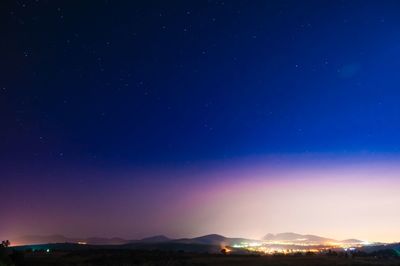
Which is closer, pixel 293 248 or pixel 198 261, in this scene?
pixel 198 261

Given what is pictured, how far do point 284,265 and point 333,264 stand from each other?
16.5 ft

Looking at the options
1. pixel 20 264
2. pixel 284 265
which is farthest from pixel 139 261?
pixel 284 265

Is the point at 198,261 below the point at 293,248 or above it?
below

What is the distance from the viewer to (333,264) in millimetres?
39125

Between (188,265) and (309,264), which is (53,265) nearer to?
(188,265)

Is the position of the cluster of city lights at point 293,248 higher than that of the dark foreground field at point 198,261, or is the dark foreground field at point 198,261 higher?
the cluster of city lights at point 293,248

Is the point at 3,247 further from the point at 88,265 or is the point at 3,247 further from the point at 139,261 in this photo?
the point at 139,261

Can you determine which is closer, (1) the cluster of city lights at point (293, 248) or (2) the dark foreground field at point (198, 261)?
(2) the dark foreground field at point (198, 261)

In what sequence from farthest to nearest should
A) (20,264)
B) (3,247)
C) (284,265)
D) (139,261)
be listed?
1. (139,261)
2. (284,265)
3. (20,264)
4. (3,247)

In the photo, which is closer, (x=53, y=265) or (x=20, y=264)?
(x=20, y=264)

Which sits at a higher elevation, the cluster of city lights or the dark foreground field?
the cluster of city lights

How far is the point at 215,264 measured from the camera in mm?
41656

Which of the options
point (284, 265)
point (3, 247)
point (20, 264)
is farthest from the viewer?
point (284, 265)

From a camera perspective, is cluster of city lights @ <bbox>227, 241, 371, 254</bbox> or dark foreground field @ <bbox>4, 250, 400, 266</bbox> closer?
dark foreground field @ <bbox>4, 250, 400, 266</bbox>
